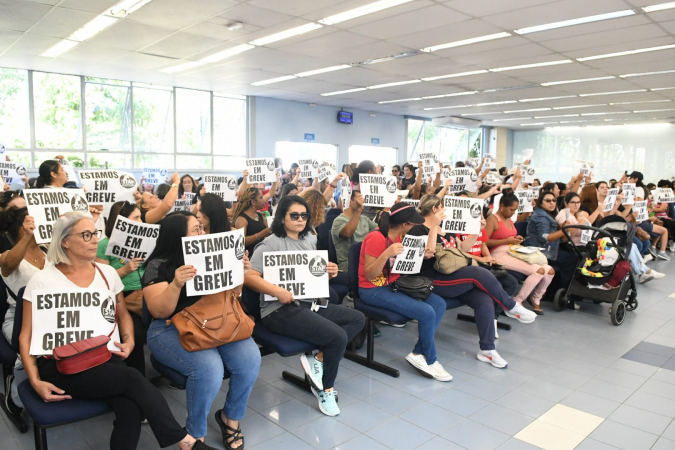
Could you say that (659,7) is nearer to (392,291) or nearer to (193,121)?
(392,291)

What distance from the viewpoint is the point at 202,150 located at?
41.8 ft

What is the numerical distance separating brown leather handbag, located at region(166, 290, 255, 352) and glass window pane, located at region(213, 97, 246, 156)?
11014 millimetres

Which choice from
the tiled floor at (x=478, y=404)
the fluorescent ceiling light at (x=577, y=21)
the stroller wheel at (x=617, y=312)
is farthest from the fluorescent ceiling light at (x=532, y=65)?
the tiled floor at (x=478, y=404)

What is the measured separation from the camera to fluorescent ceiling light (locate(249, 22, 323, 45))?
648cm

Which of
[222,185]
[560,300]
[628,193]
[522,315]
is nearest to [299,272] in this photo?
[522,315]

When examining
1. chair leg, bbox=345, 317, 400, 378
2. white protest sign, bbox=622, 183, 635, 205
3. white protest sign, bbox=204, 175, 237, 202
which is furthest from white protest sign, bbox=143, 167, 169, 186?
white protest sign, bbox=622, 183, 635, 205

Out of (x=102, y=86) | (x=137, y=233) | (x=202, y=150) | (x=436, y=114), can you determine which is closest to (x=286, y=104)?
(x=202, y=150)

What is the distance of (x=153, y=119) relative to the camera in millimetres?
11742

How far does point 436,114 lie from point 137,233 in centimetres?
1513

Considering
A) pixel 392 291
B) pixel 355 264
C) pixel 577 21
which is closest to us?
pixel 392 291

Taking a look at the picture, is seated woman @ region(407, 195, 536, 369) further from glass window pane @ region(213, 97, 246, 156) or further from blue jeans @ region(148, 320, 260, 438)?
glass window pane @ region(213, 97, 246, 156)

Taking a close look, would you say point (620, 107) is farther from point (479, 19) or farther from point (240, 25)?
point (240, 25)

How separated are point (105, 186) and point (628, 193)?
6761 mm

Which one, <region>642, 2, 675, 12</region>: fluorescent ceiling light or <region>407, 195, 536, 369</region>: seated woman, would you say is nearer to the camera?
<region>407, 195, 536, 369</region>: seated woman
